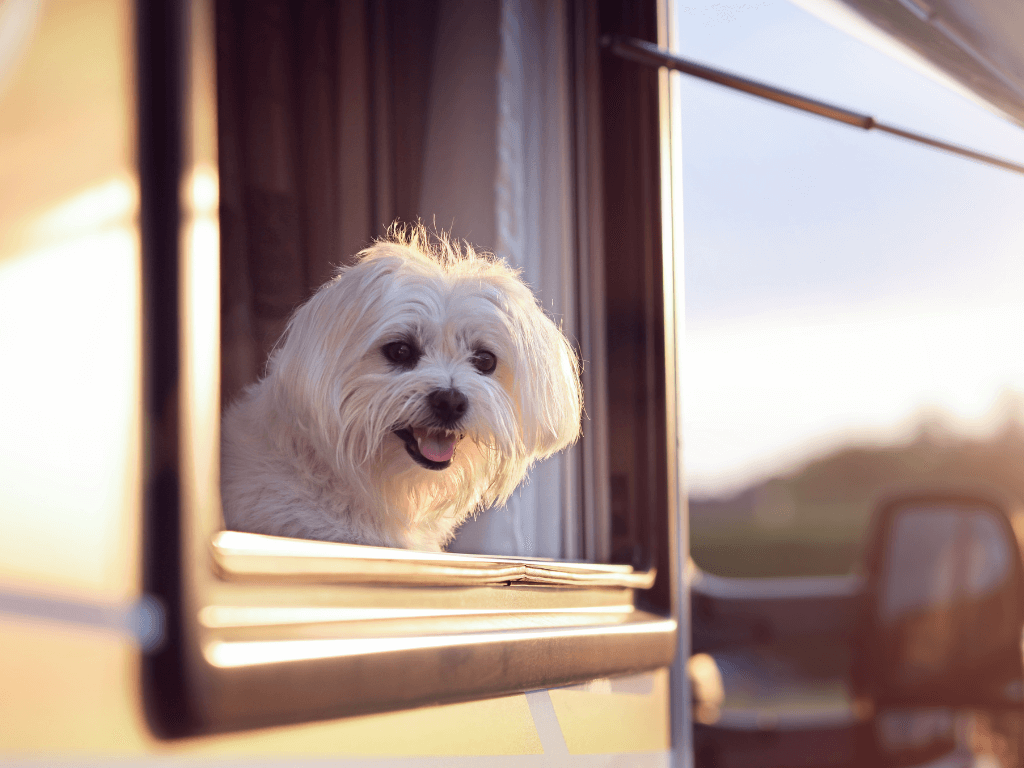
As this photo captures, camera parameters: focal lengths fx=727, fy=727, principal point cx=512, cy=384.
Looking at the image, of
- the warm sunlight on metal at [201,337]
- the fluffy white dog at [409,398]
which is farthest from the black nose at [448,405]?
the warm sunlight on metal at [201,337]

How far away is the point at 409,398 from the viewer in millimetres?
1482

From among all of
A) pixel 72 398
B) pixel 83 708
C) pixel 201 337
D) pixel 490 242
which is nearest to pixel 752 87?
pixel 490 242

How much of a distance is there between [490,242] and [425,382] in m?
0.48

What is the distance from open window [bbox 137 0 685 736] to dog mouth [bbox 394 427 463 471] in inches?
8.2

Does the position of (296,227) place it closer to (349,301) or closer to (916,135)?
(349,301)

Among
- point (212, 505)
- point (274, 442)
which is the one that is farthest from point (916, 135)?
point (212, 505)

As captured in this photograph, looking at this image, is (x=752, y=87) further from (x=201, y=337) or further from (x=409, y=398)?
(x=201, y=337)

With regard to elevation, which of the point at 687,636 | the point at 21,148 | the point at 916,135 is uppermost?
the point at 916,135

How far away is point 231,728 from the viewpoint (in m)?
0.62

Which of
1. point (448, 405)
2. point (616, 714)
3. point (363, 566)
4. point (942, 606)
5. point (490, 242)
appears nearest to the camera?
point (363, 566)

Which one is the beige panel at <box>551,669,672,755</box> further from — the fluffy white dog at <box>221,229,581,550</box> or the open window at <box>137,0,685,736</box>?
the fluffy white dog at <box>221,229,581,550</box>

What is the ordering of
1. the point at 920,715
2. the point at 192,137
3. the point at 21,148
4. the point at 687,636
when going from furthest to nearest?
the point at 920,715
the point at 687,636
the point at 192,137
the point at 21,148

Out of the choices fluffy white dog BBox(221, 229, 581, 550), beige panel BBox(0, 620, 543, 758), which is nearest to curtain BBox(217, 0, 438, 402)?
fluffy white dog BBox(221, 229, 581, 550)

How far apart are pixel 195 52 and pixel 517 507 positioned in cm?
125
